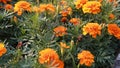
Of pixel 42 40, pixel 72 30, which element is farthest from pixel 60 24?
pixel 42 40

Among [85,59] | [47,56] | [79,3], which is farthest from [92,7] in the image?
[47,56]

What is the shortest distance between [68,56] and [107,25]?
52 cm

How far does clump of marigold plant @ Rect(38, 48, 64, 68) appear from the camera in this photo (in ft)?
7.38

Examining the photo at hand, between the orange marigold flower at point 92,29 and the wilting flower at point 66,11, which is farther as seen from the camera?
the wilting flower at point 66,11

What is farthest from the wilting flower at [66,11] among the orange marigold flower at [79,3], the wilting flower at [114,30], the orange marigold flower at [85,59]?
the orange marigold flower at [85,59]

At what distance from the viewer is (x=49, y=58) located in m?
2.27

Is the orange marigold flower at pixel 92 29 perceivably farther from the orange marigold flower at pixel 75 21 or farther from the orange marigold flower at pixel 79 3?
the orange marigold flower at pixel 79 3

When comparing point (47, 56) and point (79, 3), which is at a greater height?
point (79, 3)

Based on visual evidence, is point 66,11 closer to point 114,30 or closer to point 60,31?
point 60,31

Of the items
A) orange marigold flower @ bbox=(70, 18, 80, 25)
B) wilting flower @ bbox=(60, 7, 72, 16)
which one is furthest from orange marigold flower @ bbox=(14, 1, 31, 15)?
orange marigold flower @ bbox=(70, 18, 80, 25)

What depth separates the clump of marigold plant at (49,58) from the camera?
2.25 meters

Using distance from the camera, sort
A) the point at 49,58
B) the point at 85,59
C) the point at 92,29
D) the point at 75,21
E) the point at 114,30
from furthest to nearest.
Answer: the point at 75,21 < the point at 114,30 < the point at 92,29 < the point at 85,59 < the point at 49,58

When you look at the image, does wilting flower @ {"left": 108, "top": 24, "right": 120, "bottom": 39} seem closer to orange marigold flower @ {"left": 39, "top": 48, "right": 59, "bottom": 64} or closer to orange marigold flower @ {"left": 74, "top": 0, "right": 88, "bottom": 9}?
orange marigold flower @ {"left": 74, "top": 0, "right": 88, "bottom": 9}

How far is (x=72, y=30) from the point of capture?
2.76 m
